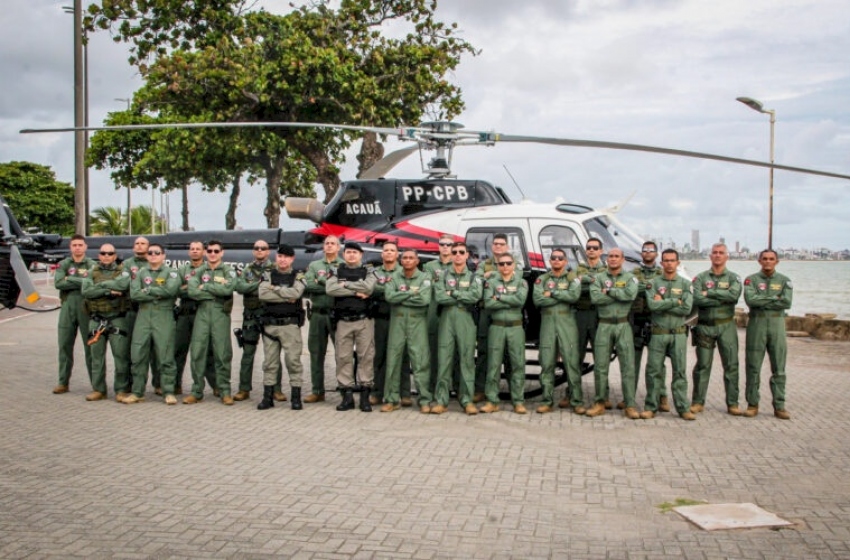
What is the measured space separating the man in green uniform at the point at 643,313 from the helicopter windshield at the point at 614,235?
81 centimetres

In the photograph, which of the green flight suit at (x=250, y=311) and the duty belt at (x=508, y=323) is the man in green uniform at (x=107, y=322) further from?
the duty belt at (x=508, y=323)

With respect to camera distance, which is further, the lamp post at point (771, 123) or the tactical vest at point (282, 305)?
the lamp post at point (771, 123)

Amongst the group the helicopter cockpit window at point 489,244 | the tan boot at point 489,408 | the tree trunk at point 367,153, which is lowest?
the tan boot at point 489,408

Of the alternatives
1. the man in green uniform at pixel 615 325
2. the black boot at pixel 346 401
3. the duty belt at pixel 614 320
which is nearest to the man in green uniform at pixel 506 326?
the man in green uniform at pixel 615 325

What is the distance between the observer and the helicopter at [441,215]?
9352 mm

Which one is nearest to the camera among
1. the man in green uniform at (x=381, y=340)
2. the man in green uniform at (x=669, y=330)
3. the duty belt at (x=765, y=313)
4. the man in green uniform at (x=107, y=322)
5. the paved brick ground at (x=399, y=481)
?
the paved brick ground at (x=399, y=481)

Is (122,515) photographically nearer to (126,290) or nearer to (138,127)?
(126,290)

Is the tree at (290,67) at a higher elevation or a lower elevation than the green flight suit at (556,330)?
higher

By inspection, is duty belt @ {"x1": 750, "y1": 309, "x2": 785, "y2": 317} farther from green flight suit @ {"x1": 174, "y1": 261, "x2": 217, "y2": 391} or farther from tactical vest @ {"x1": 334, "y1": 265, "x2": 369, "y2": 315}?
green flight suit @ {"x1": 174, "y1": 261, "x2": 217, "y2": 391}

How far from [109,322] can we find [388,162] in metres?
4.10

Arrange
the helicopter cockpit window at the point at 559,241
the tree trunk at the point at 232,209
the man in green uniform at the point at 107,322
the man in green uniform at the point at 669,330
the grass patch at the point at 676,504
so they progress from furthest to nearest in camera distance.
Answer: the tree trunk at the point at 232,209, the helicopter cockpit window at the point at 559,241, the man in green uniform at the point at 107,322, the man in green uniform at the point at 669,330, the grass patch at the point at 676,504

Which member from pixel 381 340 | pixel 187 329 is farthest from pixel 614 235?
pixel 187 329

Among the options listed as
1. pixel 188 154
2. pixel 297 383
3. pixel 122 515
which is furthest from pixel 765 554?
pixel 188 154

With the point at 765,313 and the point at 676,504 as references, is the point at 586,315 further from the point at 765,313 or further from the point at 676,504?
the point at 676,504
